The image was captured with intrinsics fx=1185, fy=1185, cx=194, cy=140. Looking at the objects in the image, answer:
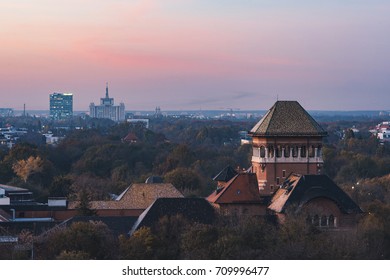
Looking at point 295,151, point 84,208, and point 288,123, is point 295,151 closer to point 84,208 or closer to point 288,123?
point 288,123

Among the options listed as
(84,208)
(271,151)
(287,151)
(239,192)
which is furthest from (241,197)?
(84,208)

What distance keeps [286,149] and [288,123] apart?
4.86 feet

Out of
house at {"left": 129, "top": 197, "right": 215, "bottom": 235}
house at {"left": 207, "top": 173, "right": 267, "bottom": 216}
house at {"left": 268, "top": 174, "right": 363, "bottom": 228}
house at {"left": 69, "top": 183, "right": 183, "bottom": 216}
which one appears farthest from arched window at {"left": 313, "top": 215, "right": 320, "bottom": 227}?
house at {"left": 69, "top": 183, "right": 183, "bottom": 216}

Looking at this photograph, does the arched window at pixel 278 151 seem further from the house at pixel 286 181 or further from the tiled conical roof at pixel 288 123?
the tiled conical roof at pixel 288 123

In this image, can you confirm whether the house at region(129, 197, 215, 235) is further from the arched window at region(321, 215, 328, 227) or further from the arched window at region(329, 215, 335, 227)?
the arched window at region(329, 215, 335, 227)

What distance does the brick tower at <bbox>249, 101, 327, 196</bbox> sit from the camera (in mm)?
66688

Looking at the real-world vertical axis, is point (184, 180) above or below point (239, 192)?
below

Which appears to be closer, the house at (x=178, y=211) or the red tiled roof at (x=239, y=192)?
the house at (x=178, y=211)

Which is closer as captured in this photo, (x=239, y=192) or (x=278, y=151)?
(x=239, y=192)

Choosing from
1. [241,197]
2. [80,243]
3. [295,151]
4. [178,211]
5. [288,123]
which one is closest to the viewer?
[80,243]

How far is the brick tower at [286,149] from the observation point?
66.7 meters

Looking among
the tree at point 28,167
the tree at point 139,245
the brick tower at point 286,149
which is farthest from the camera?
the tree at point 28,167

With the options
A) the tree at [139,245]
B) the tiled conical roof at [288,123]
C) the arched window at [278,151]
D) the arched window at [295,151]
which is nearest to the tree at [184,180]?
the tiled conical roof at [288,123]

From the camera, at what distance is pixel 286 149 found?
221 ft
